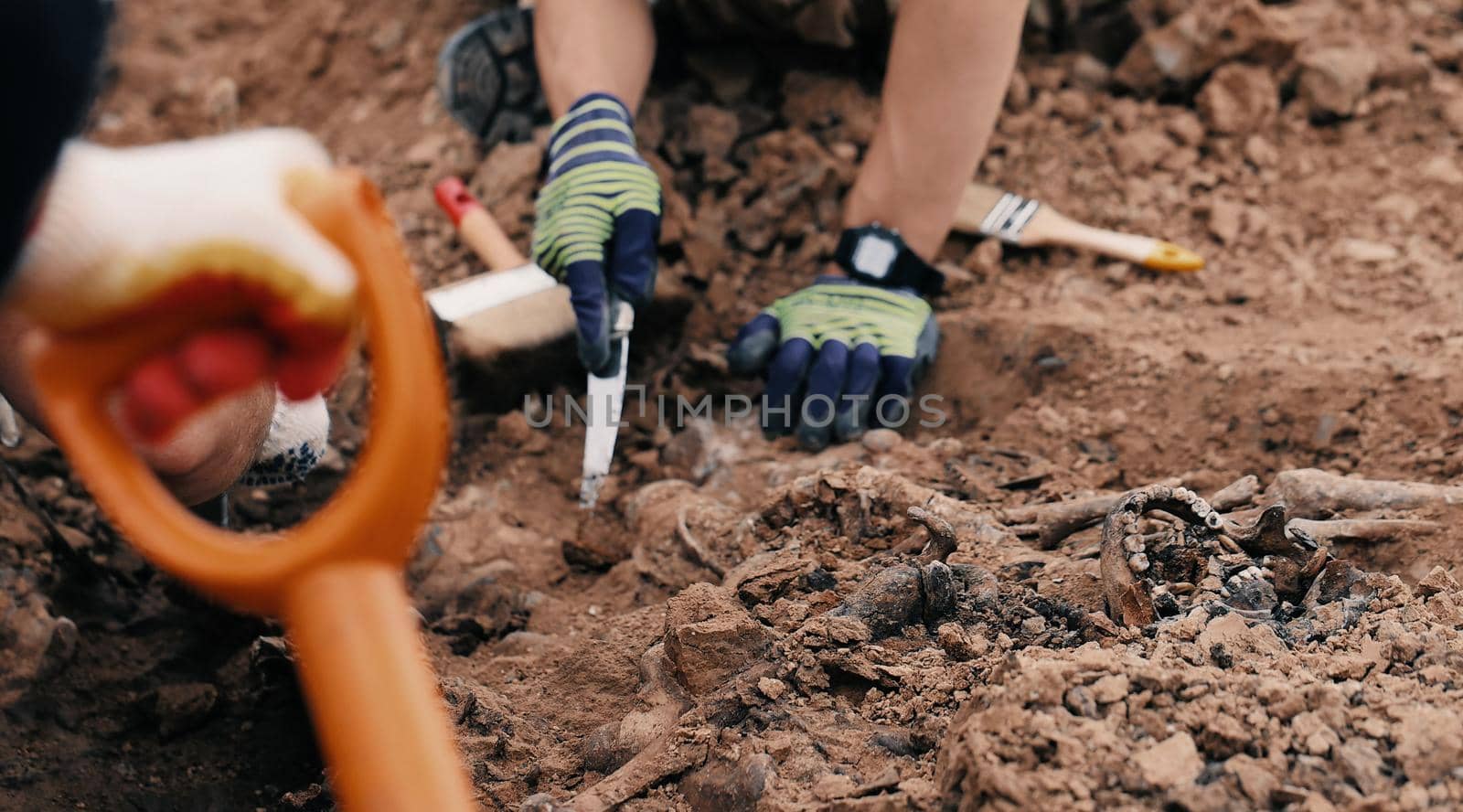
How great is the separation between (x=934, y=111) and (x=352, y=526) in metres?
1.77

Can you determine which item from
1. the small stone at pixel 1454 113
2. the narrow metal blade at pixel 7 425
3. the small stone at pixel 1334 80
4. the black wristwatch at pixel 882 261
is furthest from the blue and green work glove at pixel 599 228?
the small stone at pixel 1454 113

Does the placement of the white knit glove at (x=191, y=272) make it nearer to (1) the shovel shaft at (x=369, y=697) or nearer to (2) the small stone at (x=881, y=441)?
(1) the shovel shaft at (x=369, y=697)

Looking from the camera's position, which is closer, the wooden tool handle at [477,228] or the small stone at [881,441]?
the small stone at [881,441]

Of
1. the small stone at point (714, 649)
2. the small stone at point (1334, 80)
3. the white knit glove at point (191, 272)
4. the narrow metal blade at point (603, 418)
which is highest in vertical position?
the white knit glove at point (191, 272)

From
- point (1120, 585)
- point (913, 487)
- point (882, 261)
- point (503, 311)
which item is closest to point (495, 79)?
point (503, 311)

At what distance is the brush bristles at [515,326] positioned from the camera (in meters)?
2.28

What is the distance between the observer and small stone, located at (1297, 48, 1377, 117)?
2.77 metres

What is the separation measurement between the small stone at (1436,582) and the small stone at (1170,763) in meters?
0.51

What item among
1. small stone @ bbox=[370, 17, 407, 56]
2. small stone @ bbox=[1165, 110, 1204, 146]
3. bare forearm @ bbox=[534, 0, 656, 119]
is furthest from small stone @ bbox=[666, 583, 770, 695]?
small stone @ bbox=[370, 17, 407, 56]

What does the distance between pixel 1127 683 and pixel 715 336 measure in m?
1.51

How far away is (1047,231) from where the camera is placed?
8.47 feet

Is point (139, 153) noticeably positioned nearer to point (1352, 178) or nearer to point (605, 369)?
point (605, 369)

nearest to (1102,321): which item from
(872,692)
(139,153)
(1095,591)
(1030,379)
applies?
(1030,379)

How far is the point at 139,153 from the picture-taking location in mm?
1090
